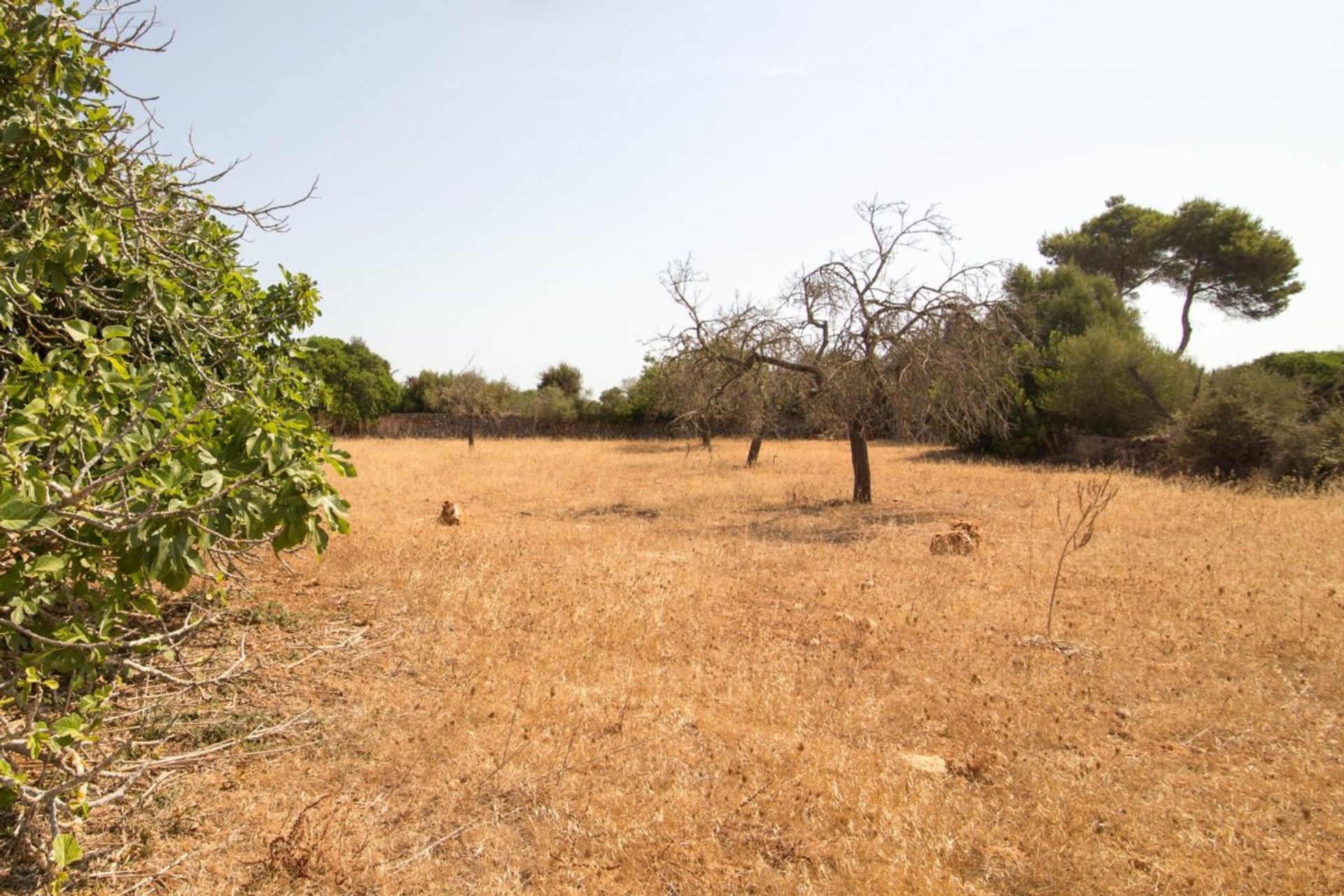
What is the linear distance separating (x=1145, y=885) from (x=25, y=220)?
17.9 ft

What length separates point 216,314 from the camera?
Result: 16.2 ft

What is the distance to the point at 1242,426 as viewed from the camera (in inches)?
611

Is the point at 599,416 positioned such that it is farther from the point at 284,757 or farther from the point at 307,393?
the point at 284,757

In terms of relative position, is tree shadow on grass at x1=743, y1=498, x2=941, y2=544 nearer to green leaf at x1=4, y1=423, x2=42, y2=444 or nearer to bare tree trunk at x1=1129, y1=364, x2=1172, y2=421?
green leaf at x1=4, y1=423, x2=42, y2=444

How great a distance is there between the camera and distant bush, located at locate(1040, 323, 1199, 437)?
20641 millimetres

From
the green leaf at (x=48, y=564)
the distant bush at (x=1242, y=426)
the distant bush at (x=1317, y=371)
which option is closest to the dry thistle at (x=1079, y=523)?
the distant bush at (x=1242, y=426)

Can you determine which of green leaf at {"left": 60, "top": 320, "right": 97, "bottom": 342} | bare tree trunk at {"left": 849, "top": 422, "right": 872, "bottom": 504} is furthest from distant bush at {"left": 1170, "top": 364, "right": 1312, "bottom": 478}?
green leaf at {"left": 60, "top": 320, "right": 97, "bottom": 342}

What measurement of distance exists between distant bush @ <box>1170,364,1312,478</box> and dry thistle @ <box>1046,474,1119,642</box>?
3.43 metres

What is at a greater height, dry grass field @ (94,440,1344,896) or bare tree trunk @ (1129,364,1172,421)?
bare tree trunk @ (1129,364,1172,421)

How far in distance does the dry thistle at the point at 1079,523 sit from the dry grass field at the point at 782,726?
0.25 meters

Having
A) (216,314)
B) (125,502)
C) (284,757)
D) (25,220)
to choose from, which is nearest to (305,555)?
(216,314)

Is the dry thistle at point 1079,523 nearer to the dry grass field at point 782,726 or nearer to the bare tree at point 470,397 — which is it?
the dry grass field at point 782,726

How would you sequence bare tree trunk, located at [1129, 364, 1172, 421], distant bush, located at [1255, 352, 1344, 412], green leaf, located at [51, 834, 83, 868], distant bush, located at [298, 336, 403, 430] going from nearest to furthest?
green leaf, located at [51, 834, 83, 868], distant bush, located at [1255, 352, 1344, 412], bare tree trunk, located at [1129, 364, 1172, 421], distant bush, located at [298, 336, 403, 430]

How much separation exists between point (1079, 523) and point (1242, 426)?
10.7m
